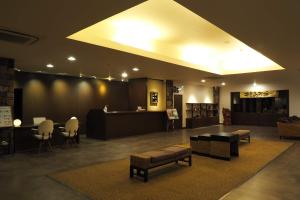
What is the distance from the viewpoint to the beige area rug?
3.50m

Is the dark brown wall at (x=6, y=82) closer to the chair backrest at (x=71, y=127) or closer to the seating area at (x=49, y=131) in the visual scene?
the seating area at (x=49, y=131)

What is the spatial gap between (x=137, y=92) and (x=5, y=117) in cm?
643

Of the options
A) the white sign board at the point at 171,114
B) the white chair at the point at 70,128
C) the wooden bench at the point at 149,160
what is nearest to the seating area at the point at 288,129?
the white sign board at the point at 171,114

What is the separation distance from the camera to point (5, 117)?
6184 millimetres

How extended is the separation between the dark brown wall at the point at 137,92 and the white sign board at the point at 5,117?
620cm

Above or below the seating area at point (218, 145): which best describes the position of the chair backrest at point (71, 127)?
above

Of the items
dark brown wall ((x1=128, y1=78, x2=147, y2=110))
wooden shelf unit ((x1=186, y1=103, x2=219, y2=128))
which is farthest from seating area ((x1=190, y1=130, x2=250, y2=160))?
wooden shelf unit ((x1=186, y1=103, x2=219, y2=128))

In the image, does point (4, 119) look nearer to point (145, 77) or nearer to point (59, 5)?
point (59, 5)

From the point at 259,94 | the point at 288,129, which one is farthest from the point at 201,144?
the point at 259,94

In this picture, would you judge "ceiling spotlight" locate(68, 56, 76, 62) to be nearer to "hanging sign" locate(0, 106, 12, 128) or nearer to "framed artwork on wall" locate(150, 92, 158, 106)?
"hanging sign" locate(0, 106, 12, 128)

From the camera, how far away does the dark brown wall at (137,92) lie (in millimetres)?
11203

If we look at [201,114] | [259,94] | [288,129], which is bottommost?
[288,129]

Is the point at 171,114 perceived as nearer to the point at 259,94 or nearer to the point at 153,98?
the point at 153,98

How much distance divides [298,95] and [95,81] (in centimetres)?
1183
